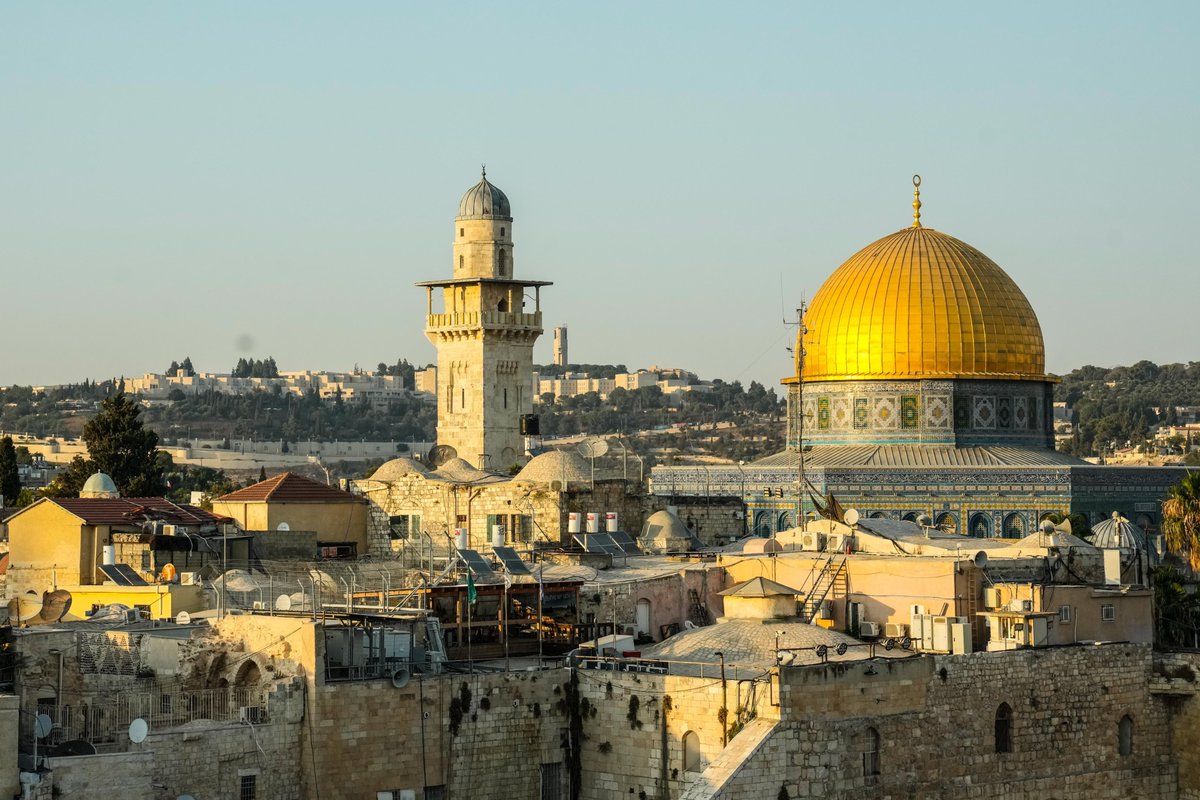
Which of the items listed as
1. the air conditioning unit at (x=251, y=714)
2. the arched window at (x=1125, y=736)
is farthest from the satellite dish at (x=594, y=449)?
the air conditioning unit at (x=251, y=714)

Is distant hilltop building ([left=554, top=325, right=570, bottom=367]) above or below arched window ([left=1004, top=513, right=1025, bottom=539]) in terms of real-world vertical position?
above

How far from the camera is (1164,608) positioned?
116 feet

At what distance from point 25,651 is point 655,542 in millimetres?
15587

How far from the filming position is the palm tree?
43.4m

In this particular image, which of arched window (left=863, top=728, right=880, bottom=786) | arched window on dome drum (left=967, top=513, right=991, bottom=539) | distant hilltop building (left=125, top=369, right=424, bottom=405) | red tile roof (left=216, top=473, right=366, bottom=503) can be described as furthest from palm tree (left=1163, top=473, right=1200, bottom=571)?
distant hilltop building (left=125, top=369, right=424, bottom=405)

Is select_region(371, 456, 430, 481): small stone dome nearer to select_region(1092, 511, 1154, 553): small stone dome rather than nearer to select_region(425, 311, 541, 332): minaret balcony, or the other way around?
select_region(425, 311, 541, 332): minaret balcony

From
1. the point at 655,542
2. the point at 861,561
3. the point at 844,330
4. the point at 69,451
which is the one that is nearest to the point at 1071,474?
the point at 844,330

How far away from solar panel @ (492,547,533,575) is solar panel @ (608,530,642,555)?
15.9 ft

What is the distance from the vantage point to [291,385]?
177125mm

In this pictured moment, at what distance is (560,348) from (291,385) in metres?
20.1

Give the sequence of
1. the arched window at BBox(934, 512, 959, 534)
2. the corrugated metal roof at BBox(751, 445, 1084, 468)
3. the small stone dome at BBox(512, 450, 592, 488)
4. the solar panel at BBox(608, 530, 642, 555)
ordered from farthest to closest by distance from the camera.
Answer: the corrugated metal roof at BBox(751, 445, 1084, 468) < the arched window at BBox(934, 512, 959, 534) < the small stone dome at BBox(512, 450, 592, 488) < the solar panel at BBox(608, 530, 642, 555)

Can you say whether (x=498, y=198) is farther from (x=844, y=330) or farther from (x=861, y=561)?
(x=861, y=561)

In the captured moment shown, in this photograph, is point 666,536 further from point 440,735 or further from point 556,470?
point 440,735

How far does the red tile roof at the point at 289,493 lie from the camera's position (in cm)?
4175
